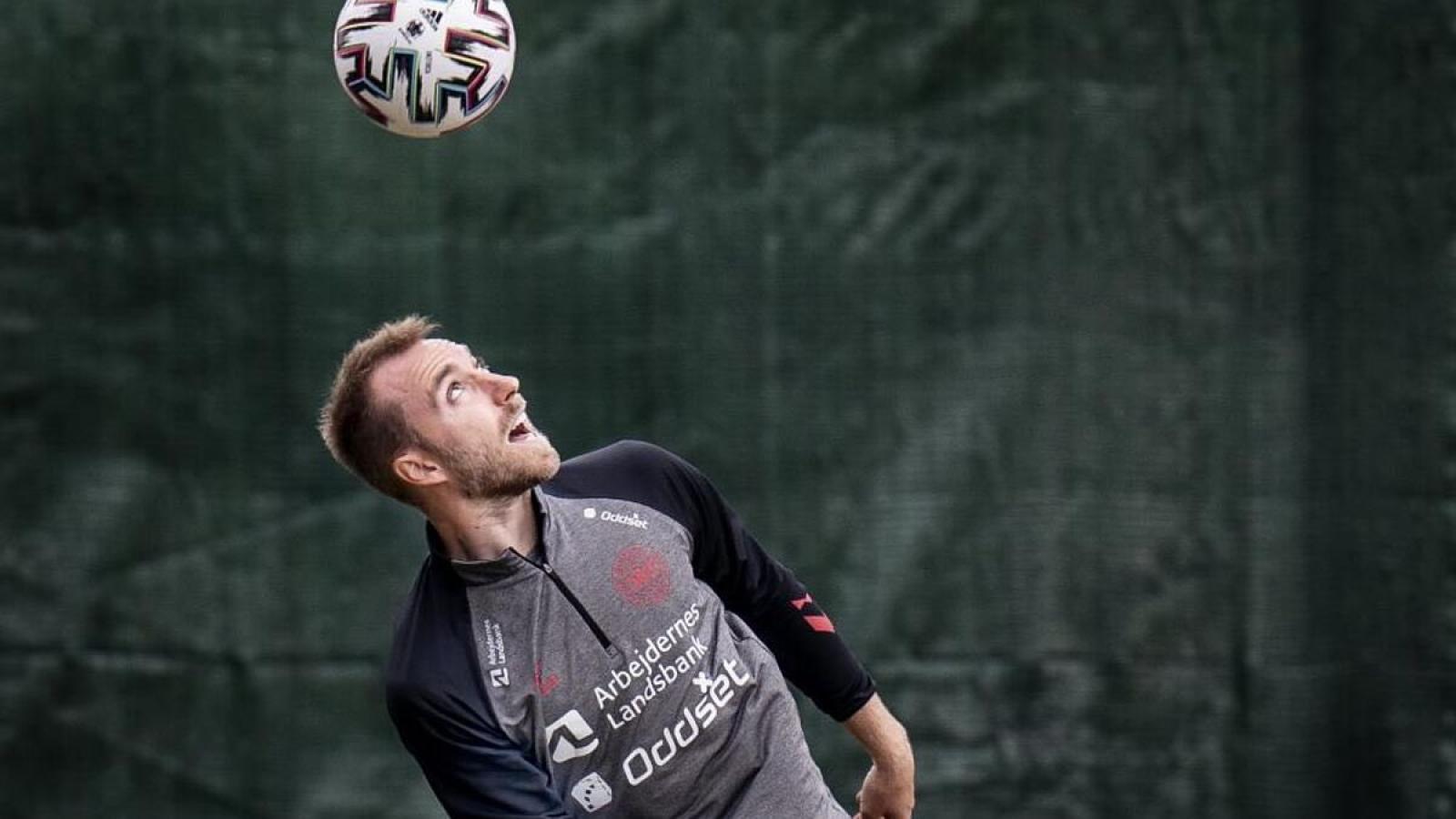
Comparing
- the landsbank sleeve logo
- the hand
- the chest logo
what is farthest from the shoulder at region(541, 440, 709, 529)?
the hand

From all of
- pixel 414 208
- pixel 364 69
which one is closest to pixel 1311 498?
pixel 414 208

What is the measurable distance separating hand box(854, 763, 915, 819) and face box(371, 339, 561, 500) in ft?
2.86

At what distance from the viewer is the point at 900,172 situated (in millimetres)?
5844

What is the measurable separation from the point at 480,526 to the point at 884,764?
34.8 inches

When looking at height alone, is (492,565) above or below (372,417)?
below

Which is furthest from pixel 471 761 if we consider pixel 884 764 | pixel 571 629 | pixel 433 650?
pixel 884 764

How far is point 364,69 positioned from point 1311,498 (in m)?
3.10

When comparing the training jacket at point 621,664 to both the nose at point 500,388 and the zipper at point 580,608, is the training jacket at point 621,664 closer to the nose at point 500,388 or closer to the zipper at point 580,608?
the zipper at point 580,608

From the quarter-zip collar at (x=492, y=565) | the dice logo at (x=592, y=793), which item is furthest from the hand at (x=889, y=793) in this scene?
the quarter-zip collar at (x=492, y=565)

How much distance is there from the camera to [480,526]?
3688 mm

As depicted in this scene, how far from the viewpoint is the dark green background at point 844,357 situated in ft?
18.7

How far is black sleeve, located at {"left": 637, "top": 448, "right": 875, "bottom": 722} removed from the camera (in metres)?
3.89

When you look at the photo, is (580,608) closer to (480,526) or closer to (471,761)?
(480,526)

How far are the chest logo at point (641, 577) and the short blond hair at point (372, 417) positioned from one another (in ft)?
1.29
